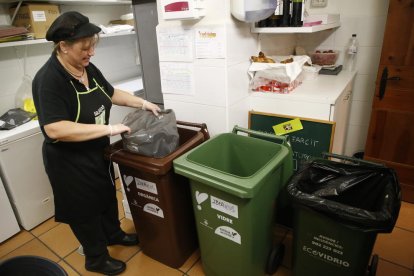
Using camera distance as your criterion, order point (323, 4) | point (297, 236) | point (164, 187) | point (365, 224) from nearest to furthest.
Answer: point (365, 224), point (297, 236), point (164, 187), point (323, 4)

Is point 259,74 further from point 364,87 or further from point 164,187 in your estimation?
point 364,87

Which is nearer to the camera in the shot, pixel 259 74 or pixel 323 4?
pixel 259 74

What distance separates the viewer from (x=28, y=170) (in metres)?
2.20

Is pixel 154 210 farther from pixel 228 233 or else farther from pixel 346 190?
pixel 346 190

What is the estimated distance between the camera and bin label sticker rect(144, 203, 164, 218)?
5.51 ft

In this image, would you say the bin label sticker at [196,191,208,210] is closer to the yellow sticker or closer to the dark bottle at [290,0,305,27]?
the yellow sticker

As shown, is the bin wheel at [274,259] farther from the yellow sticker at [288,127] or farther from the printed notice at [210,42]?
the printed notice at [210,42]

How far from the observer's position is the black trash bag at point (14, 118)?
2.17 metres

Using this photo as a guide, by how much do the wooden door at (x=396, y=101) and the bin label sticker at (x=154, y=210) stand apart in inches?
68.5

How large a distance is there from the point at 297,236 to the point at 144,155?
896mm

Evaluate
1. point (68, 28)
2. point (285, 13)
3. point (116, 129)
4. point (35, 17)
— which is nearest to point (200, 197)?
point (116, 129)

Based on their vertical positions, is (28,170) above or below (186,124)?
below

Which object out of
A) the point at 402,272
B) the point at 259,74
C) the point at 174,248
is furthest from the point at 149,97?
the point at 402,272

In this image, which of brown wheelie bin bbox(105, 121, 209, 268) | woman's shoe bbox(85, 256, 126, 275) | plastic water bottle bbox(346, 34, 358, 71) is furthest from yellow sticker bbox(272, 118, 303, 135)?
woman's shoe bbox(85, 256, 126, 275)
